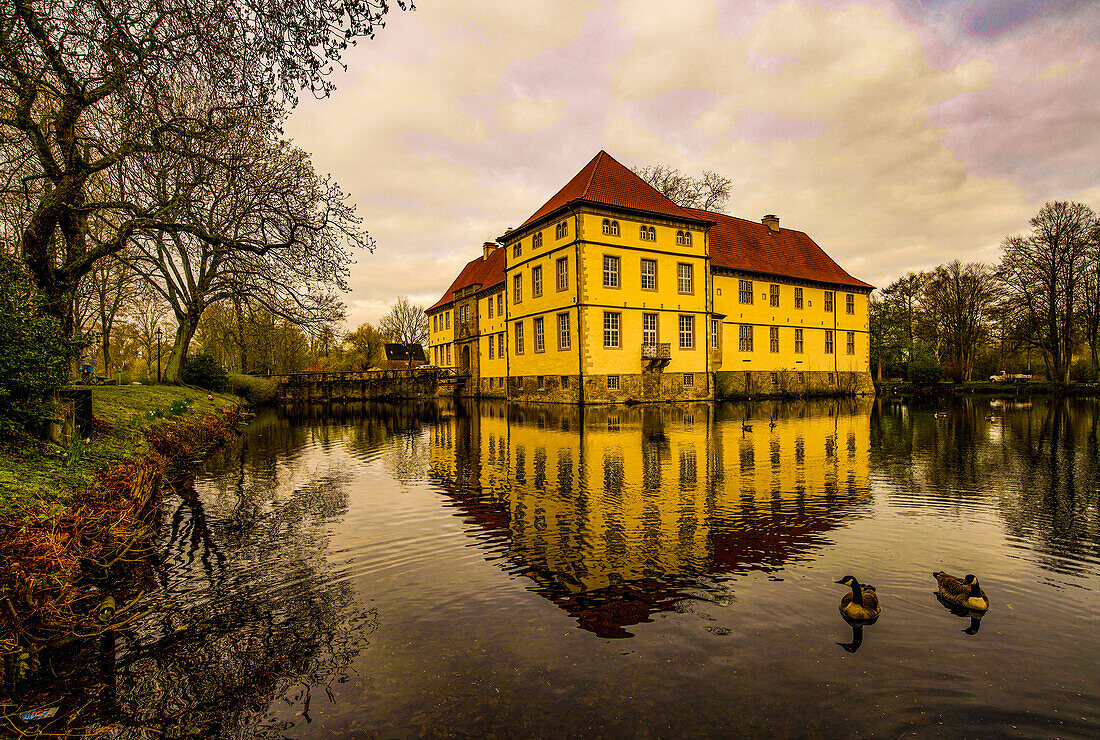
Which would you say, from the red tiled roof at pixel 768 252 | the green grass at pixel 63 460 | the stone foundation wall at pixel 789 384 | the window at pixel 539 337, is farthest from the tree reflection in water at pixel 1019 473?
the red tiled roof at pixel 768 252

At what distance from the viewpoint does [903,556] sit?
6.57 m

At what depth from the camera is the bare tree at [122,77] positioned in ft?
23.8

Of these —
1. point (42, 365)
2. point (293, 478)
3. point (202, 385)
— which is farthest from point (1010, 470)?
point (202, 385)

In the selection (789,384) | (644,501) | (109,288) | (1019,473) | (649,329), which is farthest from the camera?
(789,384)

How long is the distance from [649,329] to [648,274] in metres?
3.69

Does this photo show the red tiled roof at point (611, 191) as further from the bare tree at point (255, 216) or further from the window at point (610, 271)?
the bare tree at point (255, 216)

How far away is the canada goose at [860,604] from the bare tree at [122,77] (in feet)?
27.8

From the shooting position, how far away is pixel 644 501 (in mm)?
9156

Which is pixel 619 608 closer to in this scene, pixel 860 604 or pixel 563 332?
pixel 860 604

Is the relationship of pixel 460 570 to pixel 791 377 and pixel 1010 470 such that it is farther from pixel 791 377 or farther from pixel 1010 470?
pixel 791 377

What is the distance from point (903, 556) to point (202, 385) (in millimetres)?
35526

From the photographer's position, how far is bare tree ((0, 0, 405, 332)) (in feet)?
23.8

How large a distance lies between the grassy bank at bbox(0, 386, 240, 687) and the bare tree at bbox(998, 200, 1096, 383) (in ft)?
186

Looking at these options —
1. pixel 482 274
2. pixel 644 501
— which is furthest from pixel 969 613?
pixel 482 274
